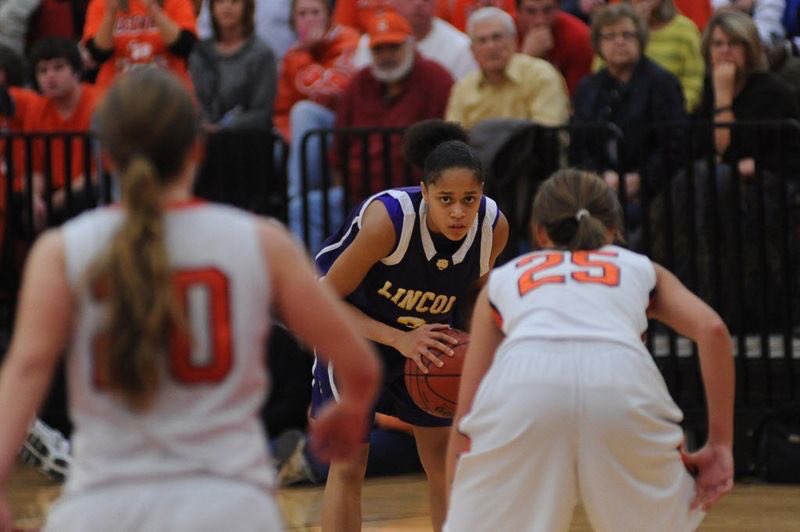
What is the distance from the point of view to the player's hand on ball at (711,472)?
167 inches

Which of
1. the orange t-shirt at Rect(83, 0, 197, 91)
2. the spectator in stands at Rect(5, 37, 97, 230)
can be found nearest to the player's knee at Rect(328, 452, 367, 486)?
the spectator in stands at Rect(5, 37, 97, 230)

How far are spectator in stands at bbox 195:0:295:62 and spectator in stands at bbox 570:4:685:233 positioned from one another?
2454mm

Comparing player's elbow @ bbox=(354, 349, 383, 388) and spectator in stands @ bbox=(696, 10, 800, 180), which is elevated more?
spectator in stands @ bbox=(696, 10, 800, 180)

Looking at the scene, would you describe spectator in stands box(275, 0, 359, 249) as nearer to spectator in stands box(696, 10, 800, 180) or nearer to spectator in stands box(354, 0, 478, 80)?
spectator in stands box(354, 0, 478, 80)

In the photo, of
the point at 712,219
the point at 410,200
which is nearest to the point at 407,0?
the point at 712,219

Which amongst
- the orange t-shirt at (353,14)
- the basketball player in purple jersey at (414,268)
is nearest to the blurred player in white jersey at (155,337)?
the basketball player in purple jersey at (414,268)

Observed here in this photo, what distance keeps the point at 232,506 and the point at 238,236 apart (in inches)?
20.0

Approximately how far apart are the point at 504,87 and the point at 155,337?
6.50 meters

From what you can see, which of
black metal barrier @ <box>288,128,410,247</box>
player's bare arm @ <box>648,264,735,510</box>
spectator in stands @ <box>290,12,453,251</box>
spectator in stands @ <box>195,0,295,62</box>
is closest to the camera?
player's bare arm @ <box>648,264,735,510</box>

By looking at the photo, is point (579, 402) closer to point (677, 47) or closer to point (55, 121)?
point (677, 47)

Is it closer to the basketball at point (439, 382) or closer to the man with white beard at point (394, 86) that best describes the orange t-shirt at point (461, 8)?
the man with white beard at point (394, 86)

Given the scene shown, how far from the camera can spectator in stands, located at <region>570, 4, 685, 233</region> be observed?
8.88 m

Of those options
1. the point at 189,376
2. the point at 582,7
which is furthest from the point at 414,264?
the point at 582,7

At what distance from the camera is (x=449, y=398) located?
586cm
